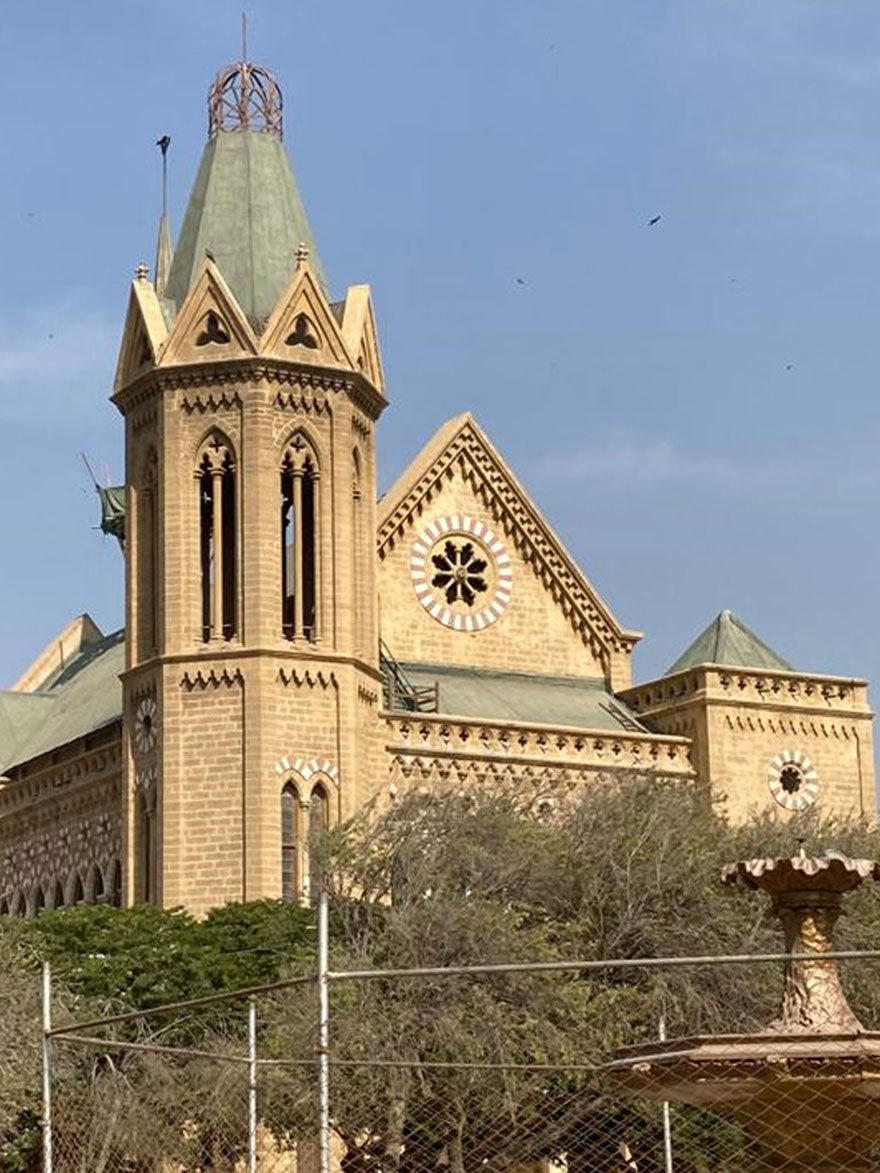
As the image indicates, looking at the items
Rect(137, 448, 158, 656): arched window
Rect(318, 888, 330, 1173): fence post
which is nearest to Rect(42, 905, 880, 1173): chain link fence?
Rect(318, 888, 330, 1173): fence post

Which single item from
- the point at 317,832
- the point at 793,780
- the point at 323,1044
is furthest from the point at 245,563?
the point at 323,1044

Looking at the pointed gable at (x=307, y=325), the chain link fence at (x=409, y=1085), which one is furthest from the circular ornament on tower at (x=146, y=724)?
the chain link fence at (x=409, y=1085)

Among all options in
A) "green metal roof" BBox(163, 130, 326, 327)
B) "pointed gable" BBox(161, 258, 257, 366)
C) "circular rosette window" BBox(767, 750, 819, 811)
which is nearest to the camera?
"pointed gable" BBox(161, 258, 257, 366)

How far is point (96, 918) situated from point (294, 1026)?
1043cm

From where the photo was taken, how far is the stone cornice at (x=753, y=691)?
65.7 metres

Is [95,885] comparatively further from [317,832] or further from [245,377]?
[245,377]

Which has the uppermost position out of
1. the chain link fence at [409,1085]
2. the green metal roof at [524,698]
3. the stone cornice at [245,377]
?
the stone cornice at [245,377]

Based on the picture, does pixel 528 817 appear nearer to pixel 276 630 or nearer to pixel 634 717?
pixel 276 630

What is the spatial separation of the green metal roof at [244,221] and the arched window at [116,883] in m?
12.2

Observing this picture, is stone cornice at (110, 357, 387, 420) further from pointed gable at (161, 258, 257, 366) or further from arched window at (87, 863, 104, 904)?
arched window at (87, 863, 104, 904)

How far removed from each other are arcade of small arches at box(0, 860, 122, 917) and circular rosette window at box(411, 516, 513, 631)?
404 inches

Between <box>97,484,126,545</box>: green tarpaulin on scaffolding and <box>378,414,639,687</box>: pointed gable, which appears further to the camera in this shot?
<box>97,484,126,545</box>: green tarpaulin on scaffolding

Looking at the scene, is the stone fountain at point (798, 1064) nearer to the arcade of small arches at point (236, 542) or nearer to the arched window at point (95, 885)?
the arcade of small arches at point (236, 542)

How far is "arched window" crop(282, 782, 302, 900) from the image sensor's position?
5775 cm
